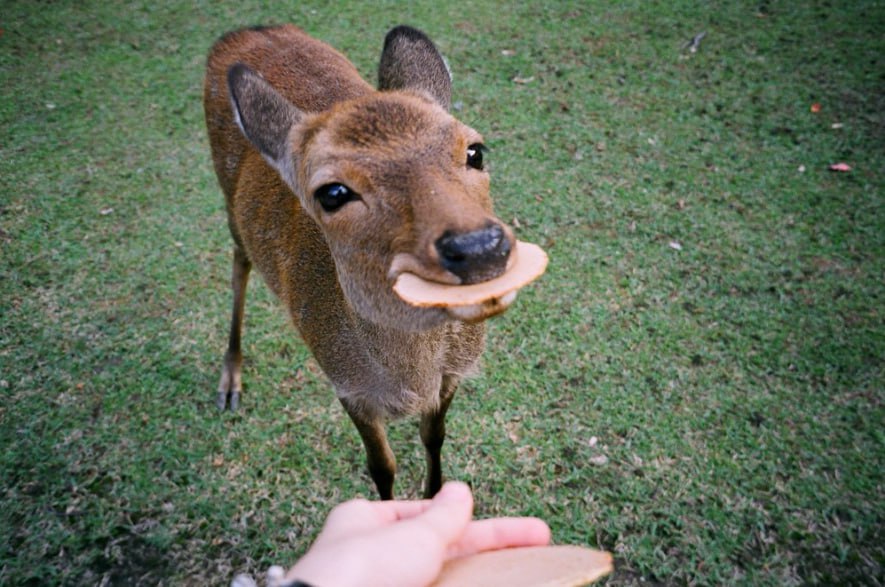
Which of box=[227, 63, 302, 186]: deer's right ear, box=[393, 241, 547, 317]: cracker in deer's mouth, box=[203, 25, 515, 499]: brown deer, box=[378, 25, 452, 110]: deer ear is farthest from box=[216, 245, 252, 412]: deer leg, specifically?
box=[393, 241, 547, 317]: cracker in deer's mouth

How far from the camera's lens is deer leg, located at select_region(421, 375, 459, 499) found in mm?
2857

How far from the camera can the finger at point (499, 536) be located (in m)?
1.71

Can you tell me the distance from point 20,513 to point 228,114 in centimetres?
260

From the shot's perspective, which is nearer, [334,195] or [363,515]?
[363,515]

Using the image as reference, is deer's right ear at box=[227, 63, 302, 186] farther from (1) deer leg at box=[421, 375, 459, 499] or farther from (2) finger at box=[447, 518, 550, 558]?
(2) finger at box=[447, 518, 550, 558]

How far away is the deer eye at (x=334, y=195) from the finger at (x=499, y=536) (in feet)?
3.76

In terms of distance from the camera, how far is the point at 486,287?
1.57m

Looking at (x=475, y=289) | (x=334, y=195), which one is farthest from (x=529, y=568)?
(x=334, y=195)

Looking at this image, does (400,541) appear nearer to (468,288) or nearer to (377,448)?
(468,288)

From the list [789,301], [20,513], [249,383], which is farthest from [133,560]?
[789,301]

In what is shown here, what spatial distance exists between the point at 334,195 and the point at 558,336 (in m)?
2.52

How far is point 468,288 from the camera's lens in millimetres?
1565

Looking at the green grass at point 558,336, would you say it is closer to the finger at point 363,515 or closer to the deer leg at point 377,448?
the deer leg at point 377,448

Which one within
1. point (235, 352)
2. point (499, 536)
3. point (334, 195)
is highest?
point (334, 195)
